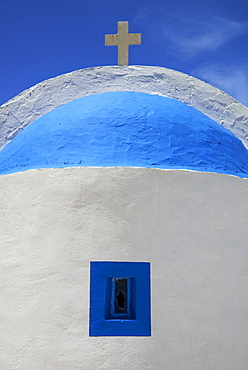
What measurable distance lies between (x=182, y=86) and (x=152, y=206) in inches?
111

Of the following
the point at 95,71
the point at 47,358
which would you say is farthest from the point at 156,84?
the point at 47,358

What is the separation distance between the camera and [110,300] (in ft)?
14.6

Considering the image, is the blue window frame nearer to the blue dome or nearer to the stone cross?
the blue dome

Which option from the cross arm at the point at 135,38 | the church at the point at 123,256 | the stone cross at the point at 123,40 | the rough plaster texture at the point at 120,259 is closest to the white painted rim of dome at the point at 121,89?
the stone cross at the point at 123,40

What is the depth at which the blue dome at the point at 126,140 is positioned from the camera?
4.79m

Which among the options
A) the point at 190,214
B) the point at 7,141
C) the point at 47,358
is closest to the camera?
the point at 47,358

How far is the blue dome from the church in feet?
0.06

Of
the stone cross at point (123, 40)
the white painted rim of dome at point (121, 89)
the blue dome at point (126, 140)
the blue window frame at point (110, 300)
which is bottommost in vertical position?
the blue window frame at point (110, 300)

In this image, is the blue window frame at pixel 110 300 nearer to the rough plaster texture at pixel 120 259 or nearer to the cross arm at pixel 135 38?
the rough plaster texture at pixel 120 259

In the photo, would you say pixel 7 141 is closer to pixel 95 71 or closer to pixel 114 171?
pixel 95 71

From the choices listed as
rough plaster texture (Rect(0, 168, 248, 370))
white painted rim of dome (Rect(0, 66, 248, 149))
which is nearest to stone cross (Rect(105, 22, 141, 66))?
white painted rim of dome (Rect(0, 66, 248, 149))

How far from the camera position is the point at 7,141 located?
6449mm

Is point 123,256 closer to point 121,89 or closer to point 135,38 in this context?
point 121,89

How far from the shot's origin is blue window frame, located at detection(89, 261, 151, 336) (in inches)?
168
